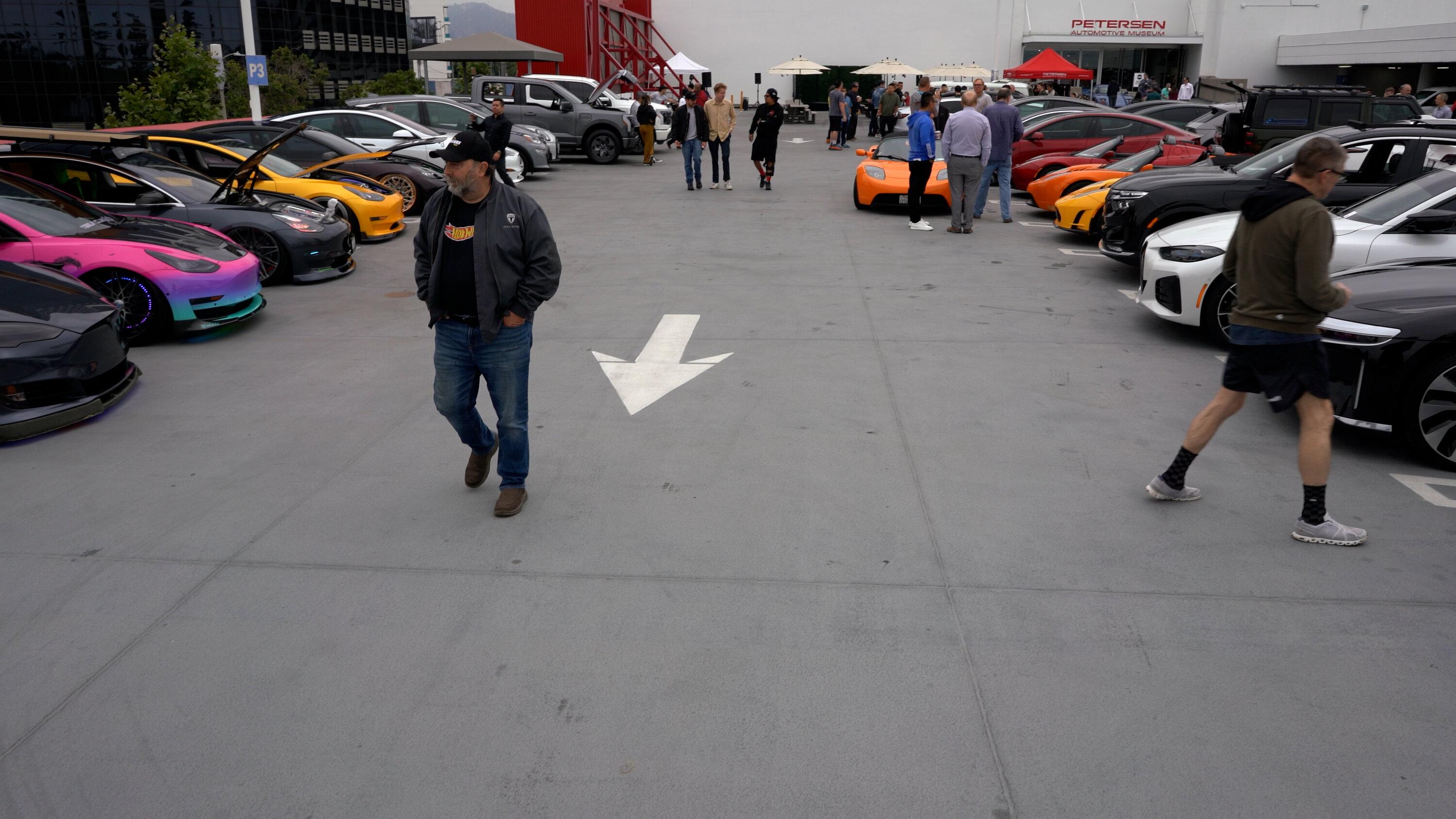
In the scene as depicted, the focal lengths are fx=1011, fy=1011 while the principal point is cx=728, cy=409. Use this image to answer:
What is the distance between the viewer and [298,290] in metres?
10.1

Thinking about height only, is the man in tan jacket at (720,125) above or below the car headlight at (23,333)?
above

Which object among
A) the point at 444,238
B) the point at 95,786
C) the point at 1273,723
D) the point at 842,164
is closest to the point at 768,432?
the point at 444,238

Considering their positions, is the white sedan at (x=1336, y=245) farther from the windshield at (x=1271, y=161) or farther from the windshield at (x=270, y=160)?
the windshield at (x=270, y=160)

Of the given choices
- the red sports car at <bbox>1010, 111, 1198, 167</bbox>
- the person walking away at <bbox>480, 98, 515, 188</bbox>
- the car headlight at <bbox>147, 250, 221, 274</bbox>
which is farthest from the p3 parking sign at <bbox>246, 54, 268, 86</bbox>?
the red sports car at <bbox>1010, 111, 1198, 167</bbox>

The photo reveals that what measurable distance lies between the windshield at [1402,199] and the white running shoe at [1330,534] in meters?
3.88

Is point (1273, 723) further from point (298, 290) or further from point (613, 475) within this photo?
point (298, 290)

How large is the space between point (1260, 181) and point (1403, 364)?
5.27 metres

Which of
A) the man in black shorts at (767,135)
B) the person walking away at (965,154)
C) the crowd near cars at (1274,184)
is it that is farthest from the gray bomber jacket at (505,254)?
the man in black shorts at (767,135)

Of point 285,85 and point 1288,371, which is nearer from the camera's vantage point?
point 1288,371

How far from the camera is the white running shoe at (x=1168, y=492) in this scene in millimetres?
4930

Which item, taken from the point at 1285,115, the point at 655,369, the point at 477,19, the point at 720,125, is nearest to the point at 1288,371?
the point at 655,369

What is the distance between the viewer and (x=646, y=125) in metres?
22.7

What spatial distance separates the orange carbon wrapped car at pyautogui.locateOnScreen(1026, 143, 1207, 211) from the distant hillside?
5103 inches

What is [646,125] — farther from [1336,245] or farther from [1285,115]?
[1336,245]
